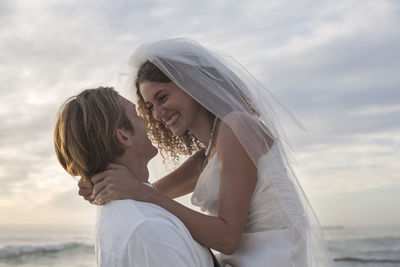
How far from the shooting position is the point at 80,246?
17.1m

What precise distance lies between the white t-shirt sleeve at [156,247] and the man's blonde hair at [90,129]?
0.54 meters

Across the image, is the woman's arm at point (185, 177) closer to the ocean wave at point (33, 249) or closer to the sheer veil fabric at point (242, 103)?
the sheer veil fabric at point (242, 103)

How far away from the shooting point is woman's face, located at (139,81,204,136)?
11.7 feet

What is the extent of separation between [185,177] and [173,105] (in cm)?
85

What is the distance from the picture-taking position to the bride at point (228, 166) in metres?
2.80

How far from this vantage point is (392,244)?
60.5ft

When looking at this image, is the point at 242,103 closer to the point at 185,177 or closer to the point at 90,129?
the point at 185,177

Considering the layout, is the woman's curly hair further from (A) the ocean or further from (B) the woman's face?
(A) the ocean

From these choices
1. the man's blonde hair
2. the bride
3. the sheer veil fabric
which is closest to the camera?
the man's blonde hair

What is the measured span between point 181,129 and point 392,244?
17.0m

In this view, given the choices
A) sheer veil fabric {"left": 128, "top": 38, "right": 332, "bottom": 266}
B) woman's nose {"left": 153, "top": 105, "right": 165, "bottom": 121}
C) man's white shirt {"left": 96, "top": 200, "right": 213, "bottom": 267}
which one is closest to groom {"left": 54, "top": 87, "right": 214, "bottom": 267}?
man's white shirt {"left": 96, "top": 200, "right": 213, "bottom": 267}

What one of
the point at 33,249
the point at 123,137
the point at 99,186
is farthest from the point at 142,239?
the point at 33,249

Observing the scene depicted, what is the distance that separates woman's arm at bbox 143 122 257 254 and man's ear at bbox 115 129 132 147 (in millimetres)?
299

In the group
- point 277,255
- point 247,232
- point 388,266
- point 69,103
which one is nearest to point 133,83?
point 69,103
